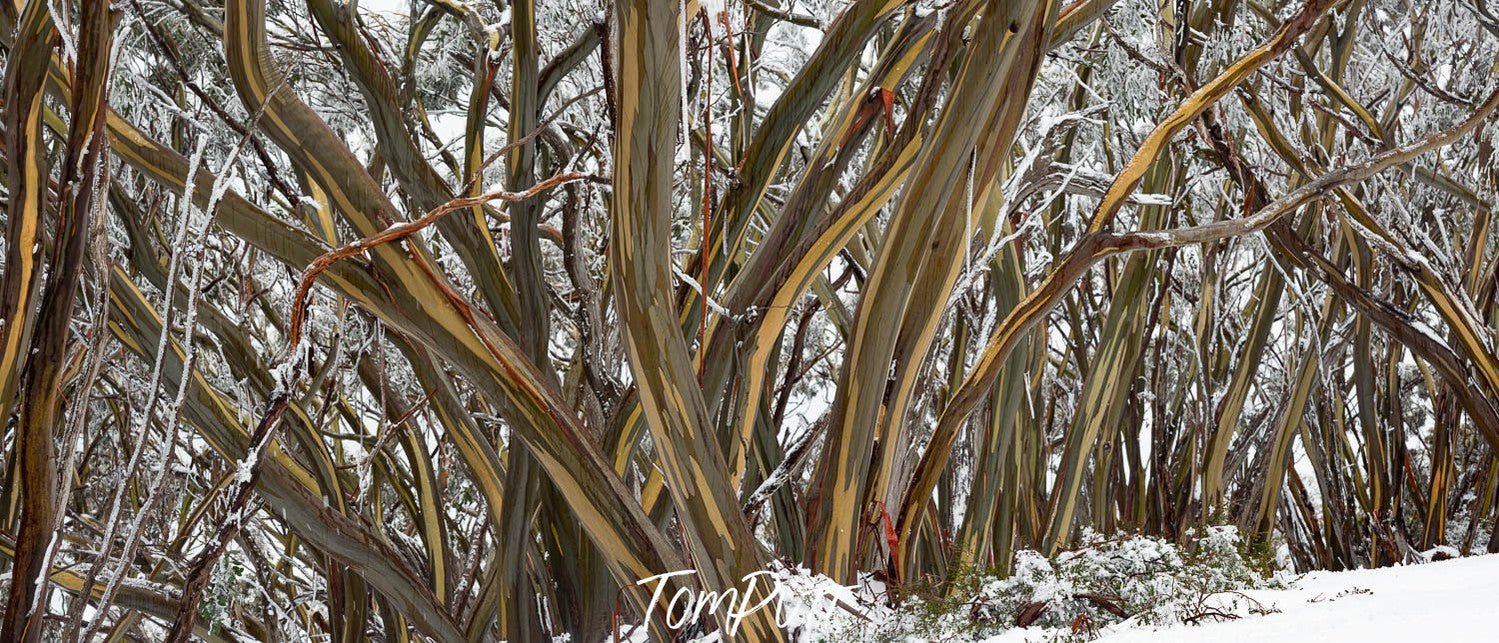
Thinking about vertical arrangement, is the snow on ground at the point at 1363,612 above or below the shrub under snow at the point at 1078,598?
below

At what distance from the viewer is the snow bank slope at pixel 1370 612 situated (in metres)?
0.79

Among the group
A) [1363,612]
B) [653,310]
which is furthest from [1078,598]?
[653,310]

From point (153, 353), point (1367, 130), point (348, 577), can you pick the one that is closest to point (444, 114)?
point (348, 577)

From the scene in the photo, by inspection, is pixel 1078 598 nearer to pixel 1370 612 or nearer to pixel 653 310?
pixel 1370 612

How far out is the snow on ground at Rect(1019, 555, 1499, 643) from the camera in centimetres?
→ 80

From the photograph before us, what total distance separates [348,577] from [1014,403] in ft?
3.71

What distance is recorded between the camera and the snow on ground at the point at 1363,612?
797 millimetres

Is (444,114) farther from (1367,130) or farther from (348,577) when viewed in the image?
(1367,130)

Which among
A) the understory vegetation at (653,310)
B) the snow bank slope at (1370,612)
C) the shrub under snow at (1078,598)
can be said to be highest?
the understory vegetation at (653,310)

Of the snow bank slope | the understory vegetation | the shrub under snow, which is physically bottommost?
the snow bank slope

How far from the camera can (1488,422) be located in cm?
189

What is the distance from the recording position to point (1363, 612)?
912 mm

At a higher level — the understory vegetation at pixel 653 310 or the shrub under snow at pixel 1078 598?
the understory vegetation at pixel 653 310

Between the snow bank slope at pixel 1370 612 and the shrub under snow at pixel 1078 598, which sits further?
the shrub under snow at pixel 1078 598
